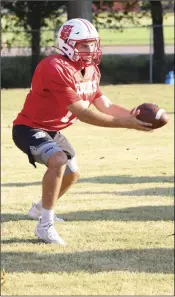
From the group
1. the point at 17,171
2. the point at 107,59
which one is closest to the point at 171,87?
the point at 107,59

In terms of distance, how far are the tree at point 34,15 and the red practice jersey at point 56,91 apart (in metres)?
22.6

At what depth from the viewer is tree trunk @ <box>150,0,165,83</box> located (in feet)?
105

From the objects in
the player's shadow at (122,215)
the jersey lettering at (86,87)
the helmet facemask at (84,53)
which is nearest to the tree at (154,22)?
the player's shadow at (122,215)

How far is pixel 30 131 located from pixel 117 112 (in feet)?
2.75

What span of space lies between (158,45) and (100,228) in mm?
24816

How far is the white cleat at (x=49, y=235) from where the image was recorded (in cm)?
782

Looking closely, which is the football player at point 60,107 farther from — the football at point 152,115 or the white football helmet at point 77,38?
the football at point 152,115

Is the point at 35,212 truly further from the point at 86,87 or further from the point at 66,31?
the point at 66,31

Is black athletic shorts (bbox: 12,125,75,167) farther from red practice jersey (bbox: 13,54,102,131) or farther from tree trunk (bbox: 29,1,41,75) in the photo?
tree trunk (bbox: 29,1,41,75)

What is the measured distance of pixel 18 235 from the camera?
8.13 meters

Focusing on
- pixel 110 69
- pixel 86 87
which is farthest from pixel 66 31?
pixel 110 69

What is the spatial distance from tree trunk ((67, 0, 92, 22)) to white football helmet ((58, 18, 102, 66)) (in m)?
4.56

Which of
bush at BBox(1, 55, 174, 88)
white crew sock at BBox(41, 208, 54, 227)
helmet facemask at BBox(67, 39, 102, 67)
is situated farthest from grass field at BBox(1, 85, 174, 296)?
bush at BBox(1, 55, 174, 88)

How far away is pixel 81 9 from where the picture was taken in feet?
39.5
